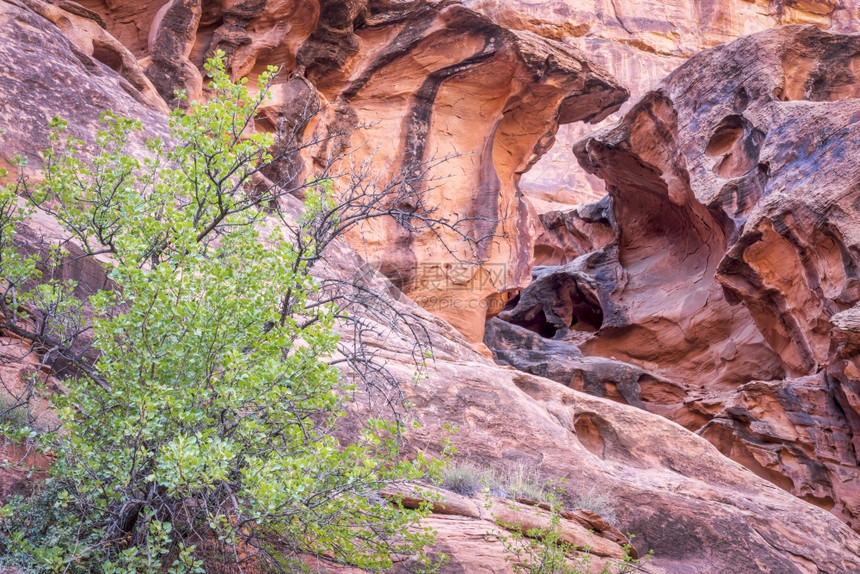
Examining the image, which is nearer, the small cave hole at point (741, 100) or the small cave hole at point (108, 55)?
the small cave hole at point (108, 55)

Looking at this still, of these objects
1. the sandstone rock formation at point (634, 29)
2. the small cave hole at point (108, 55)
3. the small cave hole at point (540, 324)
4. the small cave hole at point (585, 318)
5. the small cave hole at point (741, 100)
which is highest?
the sandstone rock formation at point (634, 29)

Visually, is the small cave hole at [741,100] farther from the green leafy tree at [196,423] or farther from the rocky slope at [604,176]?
the green leafy tree at [196,423]

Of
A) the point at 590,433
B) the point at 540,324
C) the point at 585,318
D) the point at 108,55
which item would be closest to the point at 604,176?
the point at 585,318

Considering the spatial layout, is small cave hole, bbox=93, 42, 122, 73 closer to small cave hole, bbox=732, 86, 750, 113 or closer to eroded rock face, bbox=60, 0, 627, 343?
eroded rock face, bbox=60, 0, 627, 343

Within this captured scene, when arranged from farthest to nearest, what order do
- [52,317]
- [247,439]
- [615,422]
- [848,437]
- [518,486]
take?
[848,437] → [615,422] → [518,486] → [52,317] → [247,439]

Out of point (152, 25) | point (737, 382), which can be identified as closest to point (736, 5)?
point (737, 382)

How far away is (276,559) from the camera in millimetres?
4555

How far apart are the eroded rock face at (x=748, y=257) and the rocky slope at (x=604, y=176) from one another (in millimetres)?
63

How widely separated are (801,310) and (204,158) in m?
15.6

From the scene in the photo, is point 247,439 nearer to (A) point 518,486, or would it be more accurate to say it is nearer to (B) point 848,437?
(A) point 518,486

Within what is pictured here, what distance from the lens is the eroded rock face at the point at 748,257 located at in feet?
49.8

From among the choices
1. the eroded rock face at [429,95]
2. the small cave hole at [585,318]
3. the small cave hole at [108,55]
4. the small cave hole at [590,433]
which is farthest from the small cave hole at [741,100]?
the small cave hole at [108,55]

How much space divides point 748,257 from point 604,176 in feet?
29.4

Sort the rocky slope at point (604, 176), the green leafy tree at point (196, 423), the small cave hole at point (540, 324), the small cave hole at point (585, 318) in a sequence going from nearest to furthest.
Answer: the green leafy tree at point (196, 423)
the rocky slope at point (604, 176)
the small cave hole at point (585, 318)
the small cave hole at point (540, 324)
